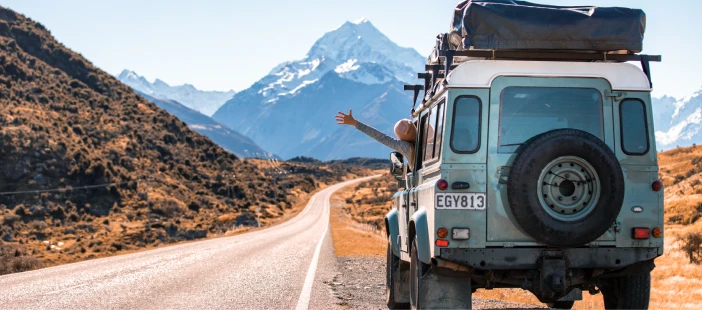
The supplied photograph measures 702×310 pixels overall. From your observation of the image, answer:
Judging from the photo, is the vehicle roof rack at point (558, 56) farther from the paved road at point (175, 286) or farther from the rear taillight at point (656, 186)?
the paved road at point (175, 286)

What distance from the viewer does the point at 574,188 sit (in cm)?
630

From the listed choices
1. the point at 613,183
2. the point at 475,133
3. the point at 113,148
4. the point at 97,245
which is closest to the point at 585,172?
the point at 613,183

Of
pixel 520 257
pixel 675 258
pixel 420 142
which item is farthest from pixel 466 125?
pixel 675 258

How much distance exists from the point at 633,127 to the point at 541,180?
120cm

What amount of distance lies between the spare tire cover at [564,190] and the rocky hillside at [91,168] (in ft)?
82.4

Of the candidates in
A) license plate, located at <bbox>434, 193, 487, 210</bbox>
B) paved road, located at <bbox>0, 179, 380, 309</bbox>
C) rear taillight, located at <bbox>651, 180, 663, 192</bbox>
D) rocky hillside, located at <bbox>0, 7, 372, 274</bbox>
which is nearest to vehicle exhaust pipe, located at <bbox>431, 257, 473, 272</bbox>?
license plate, located at <bbox>434, 193, 487, 210</bbox>

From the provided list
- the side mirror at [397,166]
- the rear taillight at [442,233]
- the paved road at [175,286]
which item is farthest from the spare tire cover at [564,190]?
the paved road at [175,286]

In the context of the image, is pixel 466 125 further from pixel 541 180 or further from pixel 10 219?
pixel 10 219

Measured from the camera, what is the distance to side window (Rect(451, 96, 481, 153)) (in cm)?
659

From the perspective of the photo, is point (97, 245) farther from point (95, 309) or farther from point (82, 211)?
point (95, 309)

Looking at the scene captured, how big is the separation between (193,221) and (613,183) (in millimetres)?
50176

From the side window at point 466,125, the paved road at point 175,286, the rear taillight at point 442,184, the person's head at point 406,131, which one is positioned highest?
the person's head at point 406,131

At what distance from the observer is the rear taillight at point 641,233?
6523 millimetres

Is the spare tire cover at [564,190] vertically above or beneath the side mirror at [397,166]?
beneath
